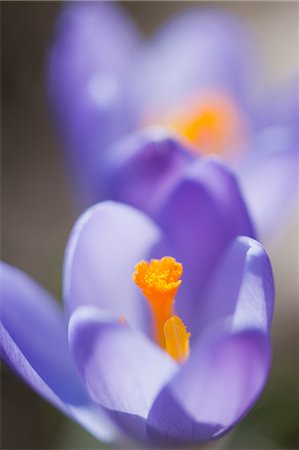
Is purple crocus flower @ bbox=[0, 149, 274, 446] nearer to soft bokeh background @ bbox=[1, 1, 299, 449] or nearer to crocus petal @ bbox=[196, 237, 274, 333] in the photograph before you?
crocus petal @ bbox=[196, 237, 274, 333]

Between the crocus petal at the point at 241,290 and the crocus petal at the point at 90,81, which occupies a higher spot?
the crocus petal at the point at 90,81

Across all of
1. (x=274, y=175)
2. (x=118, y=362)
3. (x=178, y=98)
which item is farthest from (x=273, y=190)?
(x=118, y=362)

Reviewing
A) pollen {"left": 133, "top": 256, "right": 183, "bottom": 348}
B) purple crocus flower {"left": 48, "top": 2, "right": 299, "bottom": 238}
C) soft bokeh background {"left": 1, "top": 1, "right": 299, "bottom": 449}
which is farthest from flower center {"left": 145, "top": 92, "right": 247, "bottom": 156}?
pollen {"left": 133, "top": 256, "right": 183, "bottom": 348}

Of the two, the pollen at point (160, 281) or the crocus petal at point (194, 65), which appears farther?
the crocus petal at point (194, 65)

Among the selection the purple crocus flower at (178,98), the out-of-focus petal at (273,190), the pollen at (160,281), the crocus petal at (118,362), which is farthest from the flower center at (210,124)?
the crocus petal at (118,362)

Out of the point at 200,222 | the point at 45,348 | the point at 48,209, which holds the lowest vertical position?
the point at 48,209

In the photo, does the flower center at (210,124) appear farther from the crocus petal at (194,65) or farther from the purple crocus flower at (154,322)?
the purple crocus flower at (154,322)

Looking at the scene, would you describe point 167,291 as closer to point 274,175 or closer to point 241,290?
point 241,290
